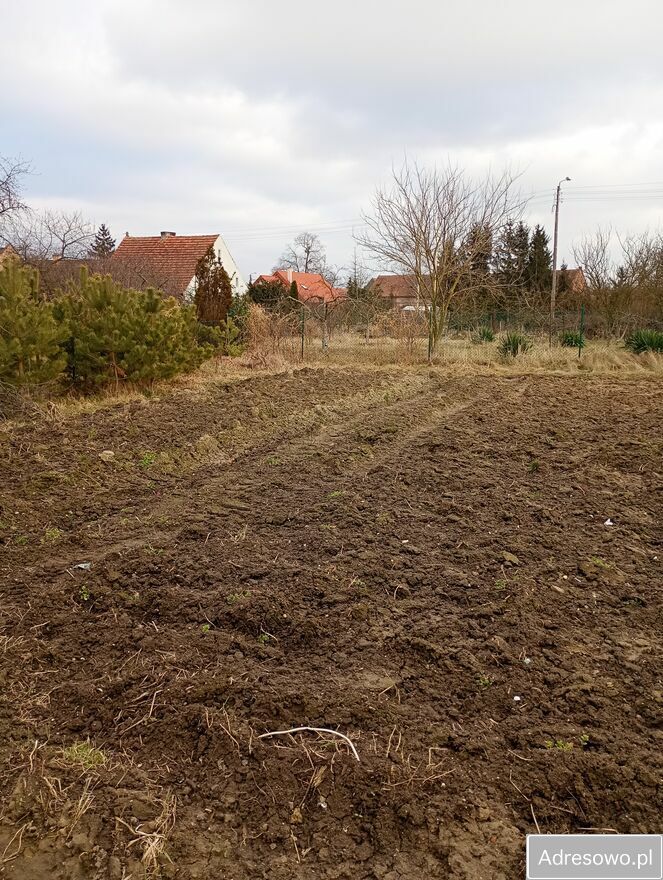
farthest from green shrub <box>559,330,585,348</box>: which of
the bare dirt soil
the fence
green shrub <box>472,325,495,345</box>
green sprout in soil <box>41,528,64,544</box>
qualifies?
green sprout in soil <box>41,528,64,544</box>

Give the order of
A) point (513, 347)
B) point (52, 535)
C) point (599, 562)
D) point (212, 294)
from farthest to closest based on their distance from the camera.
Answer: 1. point (513, 347)
2. point (212, 294)
3. point (52, 535)
4. point (599, 562)

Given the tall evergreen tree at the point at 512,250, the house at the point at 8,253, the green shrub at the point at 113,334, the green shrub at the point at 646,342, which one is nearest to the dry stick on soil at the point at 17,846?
the green shrub at the point at 113,334

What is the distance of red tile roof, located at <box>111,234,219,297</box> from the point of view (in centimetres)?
2347

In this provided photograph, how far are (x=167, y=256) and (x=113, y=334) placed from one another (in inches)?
748

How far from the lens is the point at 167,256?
86.1 feet

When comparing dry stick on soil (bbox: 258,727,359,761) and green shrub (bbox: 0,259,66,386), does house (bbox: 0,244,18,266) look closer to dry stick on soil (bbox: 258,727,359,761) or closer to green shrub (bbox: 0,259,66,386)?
green shrub (bbox: 0,259,66,386)

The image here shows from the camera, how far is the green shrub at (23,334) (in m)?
7.56

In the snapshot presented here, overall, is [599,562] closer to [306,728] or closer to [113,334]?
[306,728]

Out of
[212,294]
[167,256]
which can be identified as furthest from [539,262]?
[212,294]

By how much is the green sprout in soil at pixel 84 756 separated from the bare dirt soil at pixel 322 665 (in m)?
0.01

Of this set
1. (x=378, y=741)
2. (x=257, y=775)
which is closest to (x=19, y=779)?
(x=257, y=775)

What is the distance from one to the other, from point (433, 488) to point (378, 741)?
3077 mm

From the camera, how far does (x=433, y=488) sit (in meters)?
5.09

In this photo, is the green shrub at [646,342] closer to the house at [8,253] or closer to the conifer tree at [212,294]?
the conifer tree at [212,294]
